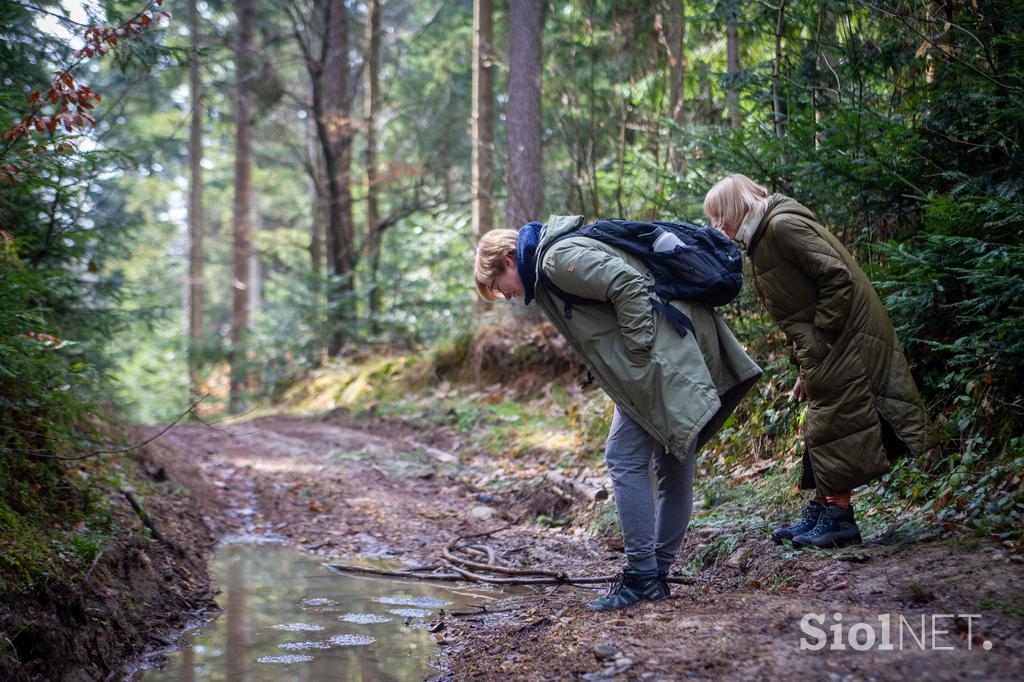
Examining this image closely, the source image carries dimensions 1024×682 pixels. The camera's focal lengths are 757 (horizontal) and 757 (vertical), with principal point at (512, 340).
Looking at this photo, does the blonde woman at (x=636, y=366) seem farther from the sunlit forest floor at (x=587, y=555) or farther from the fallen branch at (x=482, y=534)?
the fallen branch at (x=482, y=534)

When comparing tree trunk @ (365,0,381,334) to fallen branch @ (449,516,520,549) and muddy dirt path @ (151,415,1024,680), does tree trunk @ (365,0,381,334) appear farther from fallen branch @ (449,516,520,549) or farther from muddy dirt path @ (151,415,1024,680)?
fallen branch @ (449,516,520,549)

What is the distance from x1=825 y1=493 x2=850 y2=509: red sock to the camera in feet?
13.0

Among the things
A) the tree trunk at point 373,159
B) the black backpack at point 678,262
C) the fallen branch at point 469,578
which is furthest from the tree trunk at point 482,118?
the black backpack at point 678,262

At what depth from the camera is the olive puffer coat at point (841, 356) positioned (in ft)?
12.4

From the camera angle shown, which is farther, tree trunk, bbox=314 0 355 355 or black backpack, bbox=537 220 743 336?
tree trunk, bbox=314 0 355 355

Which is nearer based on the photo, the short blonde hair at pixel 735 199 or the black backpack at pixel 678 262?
the black backpack at pixel 678 262

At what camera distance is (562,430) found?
29.3ft

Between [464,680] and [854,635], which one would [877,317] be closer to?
[854,635]

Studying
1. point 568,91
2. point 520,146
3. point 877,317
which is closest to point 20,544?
point 877,317

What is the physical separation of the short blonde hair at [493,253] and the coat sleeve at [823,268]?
136cm

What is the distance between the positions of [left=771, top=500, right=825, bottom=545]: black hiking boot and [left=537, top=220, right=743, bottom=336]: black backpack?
1.33 m

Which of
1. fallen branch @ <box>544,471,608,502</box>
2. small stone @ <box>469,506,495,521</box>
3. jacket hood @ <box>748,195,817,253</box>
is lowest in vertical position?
small stone @ <box>469,506,495,521</box>

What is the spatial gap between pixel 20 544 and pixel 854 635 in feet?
12.7

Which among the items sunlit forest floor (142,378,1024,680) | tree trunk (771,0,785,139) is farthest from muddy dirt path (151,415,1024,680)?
tree trunk (771,0,785,139)
